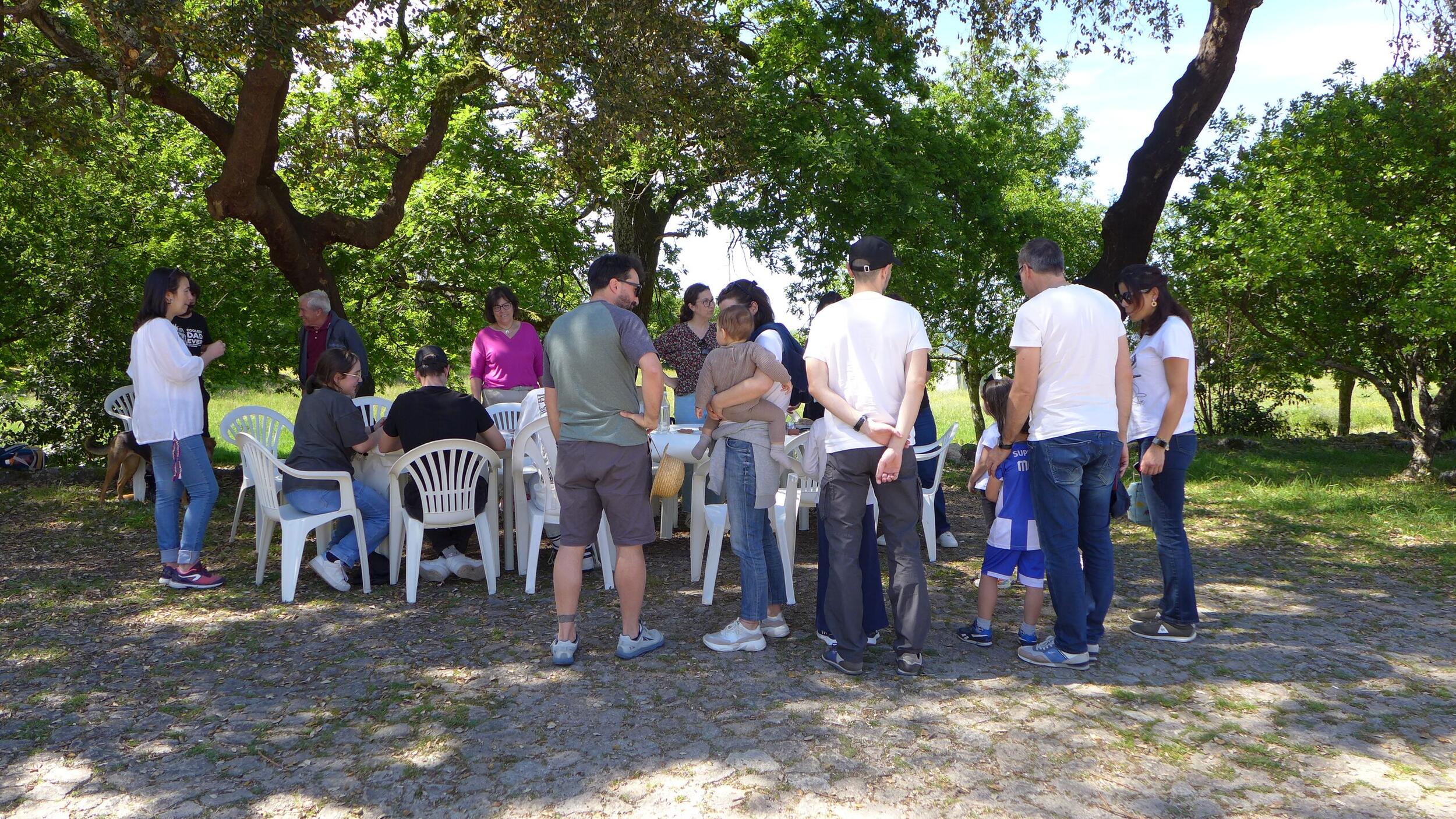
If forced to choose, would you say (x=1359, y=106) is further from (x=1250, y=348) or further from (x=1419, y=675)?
(x=1419, y=675)

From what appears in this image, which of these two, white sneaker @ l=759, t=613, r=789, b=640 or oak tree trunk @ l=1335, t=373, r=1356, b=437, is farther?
oak tree trunk @ l=1335, t=373, r=1356, b=437

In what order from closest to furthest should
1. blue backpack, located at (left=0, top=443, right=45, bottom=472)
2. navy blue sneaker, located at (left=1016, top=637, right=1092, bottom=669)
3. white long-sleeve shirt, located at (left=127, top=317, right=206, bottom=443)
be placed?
navy blue sneaker, located at (left=1016, top=637, right=1092, bottom=669), white long-sleeve shirt, located at (left=127, top=317, right=206, bottom=443), blue backpack, located at (left=0, top=443, right=45, bottom=472)

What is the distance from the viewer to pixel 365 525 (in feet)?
18.7

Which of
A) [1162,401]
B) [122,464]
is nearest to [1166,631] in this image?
[1162,401]

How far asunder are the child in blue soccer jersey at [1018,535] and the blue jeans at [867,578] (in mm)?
501

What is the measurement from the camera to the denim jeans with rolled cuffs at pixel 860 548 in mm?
4043

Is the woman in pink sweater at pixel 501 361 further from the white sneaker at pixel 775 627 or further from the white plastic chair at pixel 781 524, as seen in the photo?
the white sneaker at pixel 775 627

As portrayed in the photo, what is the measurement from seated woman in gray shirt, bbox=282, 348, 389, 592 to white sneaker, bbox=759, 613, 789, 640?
241 cm

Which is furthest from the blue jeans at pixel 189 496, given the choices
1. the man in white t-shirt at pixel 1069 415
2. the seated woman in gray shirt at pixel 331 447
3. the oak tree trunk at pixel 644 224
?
the oak tree trunk at pixel 644 224

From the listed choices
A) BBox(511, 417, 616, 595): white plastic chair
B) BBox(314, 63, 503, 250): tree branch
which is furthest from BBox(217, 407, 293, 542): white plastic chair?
BBox(314, 63, 503, 250): tree branch

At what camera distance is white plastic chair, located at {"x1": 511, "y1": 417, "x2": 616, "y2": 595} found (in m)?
5.50

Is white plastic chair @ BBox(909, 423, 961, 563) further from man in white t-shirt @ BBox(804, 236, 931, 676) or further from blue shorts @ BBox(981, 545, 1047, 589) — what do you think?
man in white t-shirt @ BBox(804, 236, 931, 676)

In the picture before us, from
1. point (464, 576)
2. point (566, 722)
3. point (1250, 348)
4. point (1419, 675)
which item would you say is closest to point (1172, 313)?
point (1419, 675)

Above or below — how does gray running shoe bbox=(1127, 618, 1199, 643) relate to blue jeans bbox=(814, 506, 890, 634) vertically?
below
